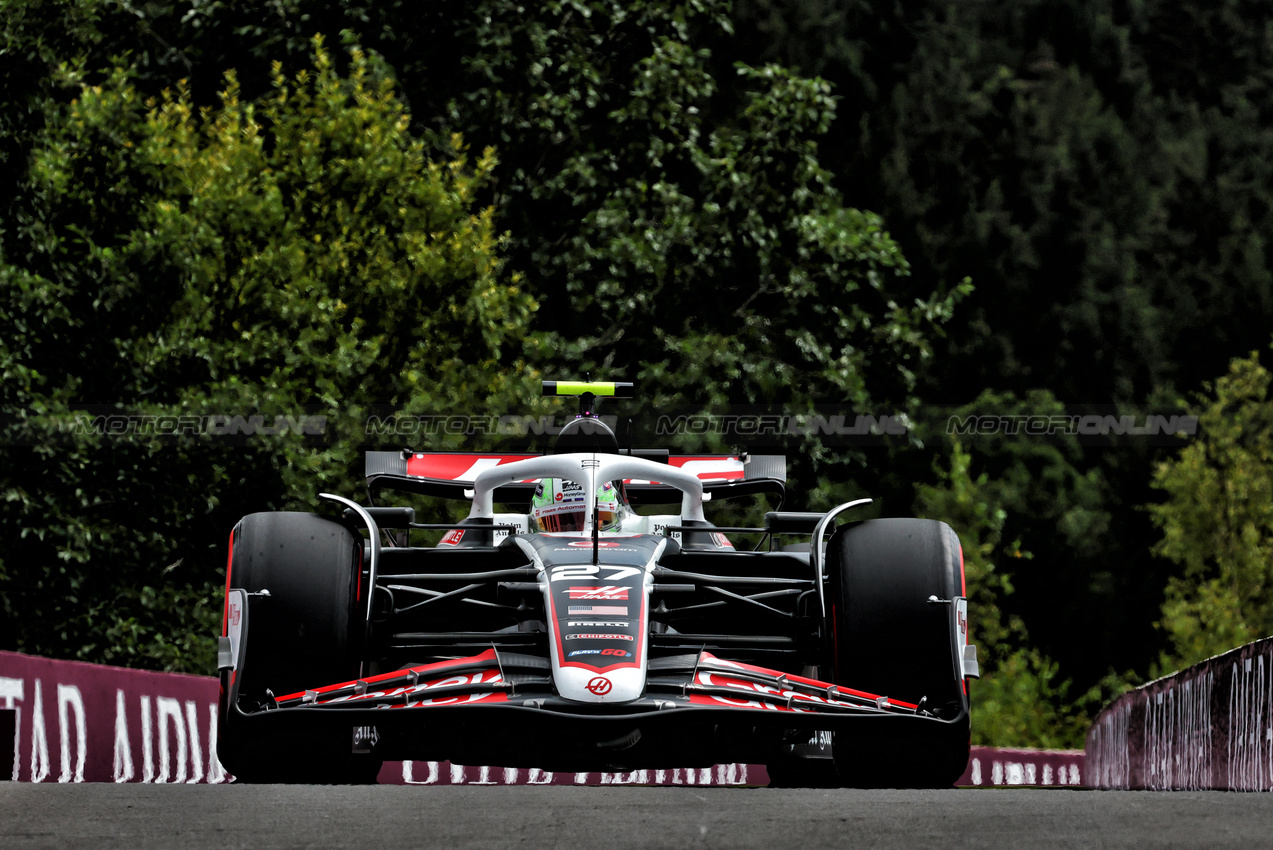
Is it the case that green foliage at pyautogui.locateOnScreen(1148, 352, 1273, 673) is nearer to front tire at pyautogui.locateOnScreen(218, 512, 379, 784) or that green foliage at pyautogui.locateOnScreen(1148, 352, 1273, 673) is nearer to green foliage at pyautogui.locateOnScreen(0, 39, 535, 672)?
green foliage at pyautogui.locateOnScreen(0, 39, 535, 672)

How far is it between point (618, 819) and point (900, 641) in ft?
5.78

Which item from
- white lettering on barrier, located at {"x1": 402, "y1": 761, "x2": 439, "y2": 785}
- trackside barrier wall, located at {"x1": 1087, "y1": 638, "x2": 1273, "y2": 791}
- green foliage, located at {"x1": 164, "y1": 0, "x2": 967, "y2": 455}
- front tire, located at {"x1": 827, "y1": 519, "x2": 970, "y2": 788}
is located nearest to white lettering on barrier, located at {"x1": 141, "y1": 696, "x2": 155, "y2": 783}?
white lettering on barrier, located at {"x1": 402, "y1": 761, "x2": 439, "y2": 785}

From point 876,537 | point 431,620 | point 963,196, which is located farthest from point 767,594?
point 963,196

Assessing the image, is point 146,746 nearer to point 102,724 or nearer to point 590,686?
point 102,724

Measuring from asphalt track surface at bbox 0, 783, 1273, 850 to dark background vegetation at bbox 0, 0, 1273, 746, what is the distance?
14.9 metres

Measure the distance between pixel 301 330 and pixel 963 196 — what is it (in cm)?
1910

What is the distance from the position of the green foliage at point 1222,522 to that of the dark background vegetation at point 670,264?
0.12 metres

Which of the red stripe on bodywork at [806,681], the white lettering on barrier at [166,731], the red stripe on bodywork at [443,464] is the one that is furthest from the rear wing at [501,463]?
the white lettering on barrier at [166,731]

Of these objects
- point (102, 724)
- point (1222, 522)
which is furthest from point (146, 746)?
point (1222, 522)

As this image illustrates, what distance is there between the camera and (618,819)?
667cm

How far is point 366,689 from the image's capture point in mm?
7363

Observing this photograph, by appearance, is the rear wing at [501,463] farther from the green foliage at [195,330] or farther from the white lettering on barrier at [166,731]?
the green foliage at [195,330]

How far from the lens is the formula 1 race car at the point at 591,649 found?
7250 millimetres

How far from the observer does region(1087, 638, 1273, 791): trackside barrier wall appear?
392 inches
